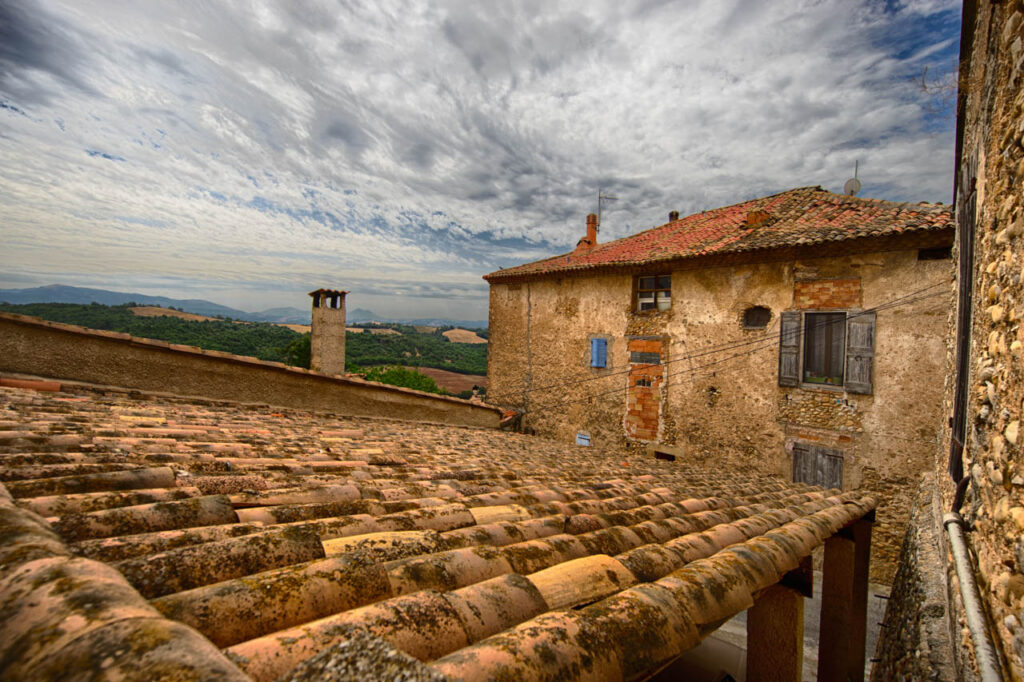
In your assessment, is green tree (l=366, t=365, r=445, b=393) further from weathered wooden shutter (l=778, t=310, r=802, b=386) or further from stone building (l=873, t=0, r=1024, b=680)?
stone building (l=873, t=0, r=1024, b=680)

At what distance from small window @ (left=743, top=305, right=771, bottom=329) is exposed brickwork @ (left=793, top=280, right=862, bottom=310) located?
0.64m

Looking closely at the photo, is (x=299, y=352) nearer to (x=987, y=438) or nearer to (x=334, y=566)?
(x=334, y=566)

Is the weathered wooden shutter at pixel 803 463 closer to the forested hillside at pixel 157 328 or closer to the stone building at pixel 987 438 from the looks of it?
the stone building at pixel 987 438

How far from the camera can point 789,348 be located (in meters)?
9.79

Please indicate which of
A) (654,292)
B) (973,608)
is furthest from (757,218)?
(973,608)

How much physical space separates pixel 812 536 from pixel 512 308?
12697 mm

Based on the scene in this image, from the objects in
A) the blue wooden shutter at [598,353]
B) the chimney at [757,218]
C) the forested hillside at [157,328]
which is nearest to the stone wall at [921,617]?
the chimney at [757,218]

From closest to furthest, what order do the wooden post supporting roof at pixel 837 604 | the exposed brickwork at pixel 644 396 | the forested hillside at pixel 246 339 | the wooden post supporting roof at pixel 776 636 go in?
the wooden post supporting roof at pixel 776 636
the wooden post supporting roof at pixel 837 604
the exposed brickwork at pixel 644 396
the forested hillside at pixel 246 339

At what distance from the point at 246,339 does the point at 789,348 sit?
38.3 metres

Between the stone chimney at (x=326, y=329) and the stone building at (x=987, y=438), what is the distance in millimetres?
16124

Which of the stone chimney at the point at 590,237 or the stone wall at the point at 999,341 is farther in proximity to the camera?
the stone chimney at the point at 590,237

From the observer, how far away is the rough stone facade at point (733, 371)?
852 centimetres

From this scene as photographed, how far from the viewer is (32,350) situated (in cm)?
582

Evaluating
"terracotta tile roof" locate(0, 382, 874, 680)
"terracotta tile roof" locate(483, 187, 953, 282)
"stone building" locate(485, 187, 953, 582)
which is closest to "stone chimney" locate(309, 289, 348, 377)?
"terracotta tile roof" locate(483, 187, 953, 282)
